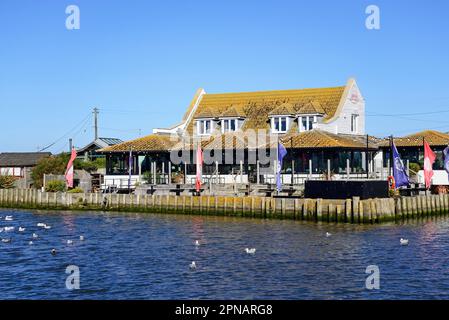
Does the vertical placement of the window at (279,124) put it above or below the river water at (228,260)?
above

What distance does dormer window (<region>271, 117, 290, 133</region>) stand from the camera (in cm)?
7506

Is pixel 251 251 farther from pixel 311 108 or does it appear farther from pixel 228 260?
pixel 311 108

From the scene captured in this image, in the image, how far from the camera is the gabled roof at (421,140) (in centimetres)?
7162

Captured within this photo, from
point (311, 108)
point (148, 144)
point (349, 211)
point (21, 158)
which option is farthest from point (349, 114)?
point (21, 158)

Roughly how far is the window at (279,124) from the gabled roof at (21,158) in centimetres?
4095

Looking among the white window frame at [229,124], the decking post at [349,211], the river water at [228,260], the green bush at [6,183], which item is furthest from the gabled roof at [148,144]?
the decking post at [349,211]

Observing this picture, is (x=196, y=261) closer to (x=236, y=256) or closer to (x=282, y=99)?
(x=236, y=256)

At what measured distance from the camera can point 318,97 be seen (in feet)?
258

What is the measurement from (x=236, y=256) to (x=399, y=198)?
2201 centimetres

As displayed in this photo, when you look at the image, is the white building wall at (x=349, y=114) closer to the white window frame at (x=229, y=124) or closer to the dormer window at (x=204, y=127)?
the white window frame at (x=229, y=124)

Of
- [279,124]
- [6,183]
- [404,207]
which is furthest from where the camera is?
[6,183]

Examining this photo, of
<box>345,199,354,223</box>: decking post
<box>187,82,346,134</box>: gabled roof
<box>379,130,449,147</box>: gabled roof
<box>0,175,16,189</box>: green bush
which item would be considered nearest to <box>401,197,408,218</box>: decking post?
<box>345,199,354,223</box>: decking post

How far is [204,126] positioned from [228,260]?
46.7 metres

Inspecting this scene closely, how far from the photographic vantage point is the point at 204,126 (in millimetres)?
80812
